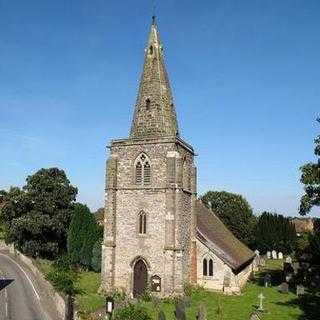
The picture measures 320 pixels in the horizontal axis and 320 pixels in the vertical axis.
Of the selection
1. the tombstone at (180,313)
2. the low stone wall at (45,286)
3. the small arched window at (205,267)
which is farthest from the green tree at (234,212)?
the tombstone at (180,313)

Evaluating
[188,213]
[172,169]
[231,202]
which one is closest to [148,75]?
[172,169]

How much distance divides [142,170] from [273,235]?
124 ft

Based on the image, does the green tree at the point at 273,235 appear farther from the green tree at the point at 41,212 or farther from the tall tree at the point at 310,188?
the tall tree at the point at 310,188

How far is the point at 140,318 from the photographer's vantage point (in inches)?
812

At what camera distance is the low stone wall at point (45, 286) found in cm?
2773

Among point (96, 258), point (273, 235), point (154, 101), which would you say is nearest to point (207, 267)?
point (154, 101)

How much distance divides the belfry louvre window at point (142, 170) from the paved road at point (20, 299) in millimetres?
10814

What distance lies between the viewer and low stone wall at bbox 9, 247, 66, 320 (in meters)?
27.7

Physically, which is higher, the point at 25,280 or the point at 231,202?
the point at 231,202

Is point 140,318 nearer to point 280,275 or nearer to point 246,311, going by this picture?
point 246,311

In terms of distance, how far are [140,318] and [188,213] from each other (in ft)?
48.2

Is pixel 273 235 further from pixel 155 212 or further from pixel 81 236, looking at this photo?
Answer: pixel 155 212

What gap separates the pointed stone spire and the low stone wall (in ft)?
40.8

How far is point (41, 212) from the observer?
4838 cm
